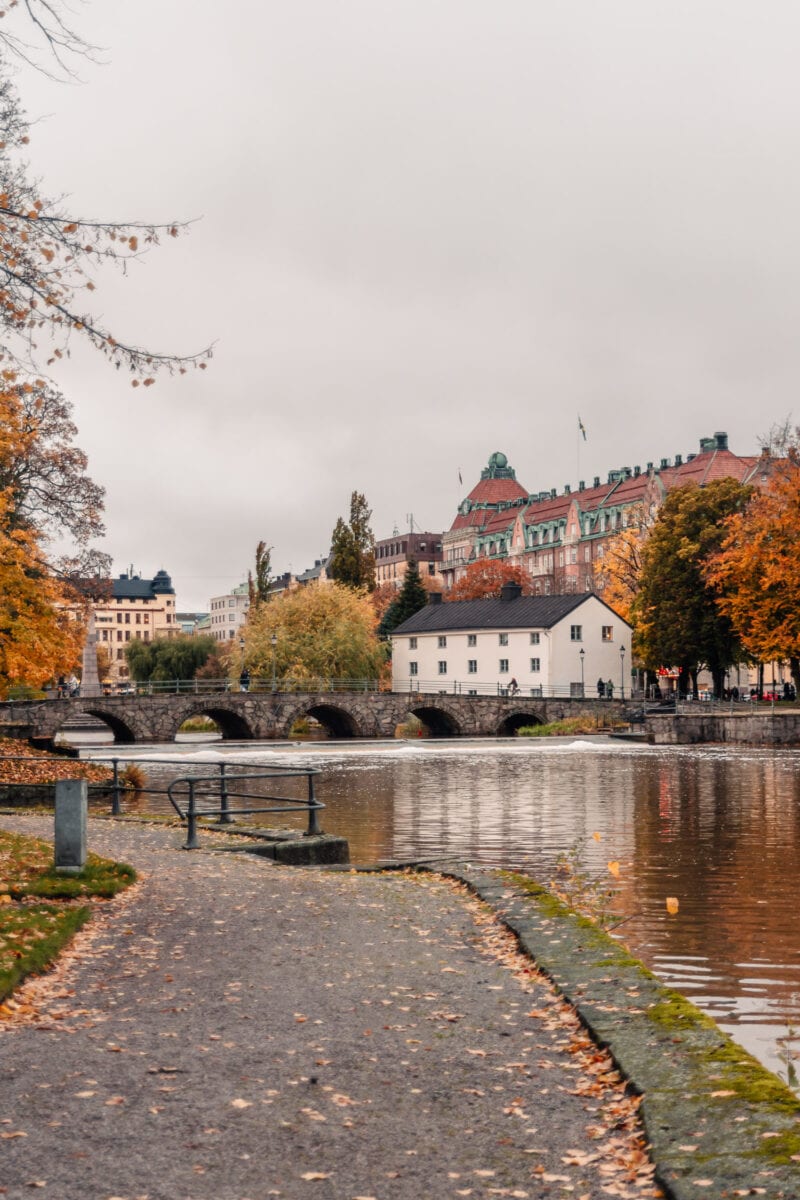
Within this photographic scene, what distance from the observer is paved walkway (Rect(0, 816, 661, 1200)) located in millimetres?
5461

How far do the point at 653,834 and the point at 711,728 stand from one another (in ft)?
133

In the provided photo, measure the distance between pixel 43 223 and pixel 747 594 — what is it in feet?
175

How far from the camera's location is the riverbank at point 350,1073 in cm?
544

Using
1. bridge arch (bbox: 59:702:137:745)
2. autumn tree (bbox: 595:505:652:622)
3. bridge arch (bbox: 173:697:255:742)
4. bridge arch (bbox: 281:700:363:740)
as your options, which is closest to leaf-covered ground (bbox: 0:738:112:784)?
bridge arch (bbox: 59:702:137:745)

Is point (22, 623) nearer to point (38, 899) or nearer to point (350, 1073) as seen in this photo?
point (38, 899)

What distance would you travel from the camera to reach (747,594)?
60.8 metres

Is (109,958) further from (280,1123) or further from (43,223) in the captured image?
(43,223)

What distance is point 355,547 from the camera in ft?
345

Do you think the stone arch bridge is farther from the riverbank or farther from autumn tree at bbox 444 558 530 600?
the riverbank

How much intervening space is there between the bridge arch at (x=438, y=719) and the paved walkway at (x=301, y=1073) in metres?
69.7

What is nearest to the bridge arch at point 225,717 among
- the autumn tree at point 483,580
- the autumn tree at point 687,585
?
the autumn tree at point 687,585

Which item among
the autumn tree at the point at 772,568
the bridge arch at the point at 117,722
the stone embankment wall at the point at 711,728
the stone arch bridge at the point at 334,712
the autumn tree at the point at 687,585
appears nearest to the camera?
the autumn tree at the point at 772,568

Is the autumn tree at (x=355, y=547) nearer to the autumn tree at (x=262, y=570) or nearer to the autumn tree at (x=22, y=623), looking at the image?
the autumn tree at (x=262, y=570)

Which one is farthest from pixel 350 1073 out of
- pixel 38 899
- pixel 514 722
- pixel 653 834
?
pixel 514 722
